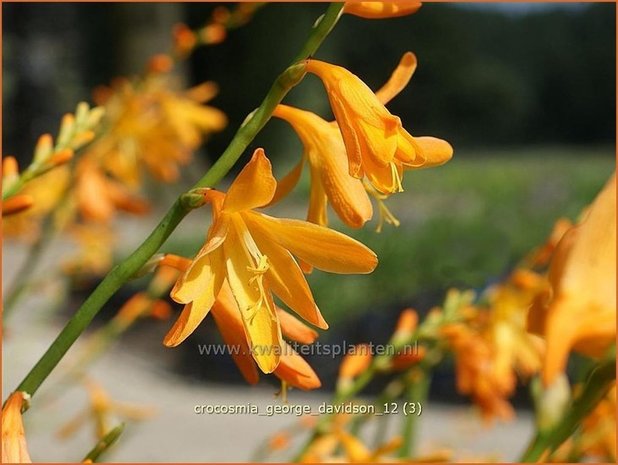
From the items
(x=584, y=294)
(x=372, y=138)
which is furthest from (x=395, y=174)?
(x=584, y=294)

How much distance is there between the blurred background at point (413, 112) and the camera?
338 cm

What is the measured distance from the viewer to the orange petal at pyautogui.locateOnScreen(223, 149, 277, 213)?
0.36m

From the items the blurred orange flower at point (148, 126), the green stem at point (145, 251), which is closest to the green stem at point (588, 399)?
the green stem at point (145, 251)

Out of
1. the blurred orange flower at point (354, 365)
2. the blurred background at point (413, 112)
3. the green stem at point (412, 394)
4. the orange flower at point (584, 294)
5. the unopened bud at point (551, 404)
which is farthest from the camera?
the blurred background at point (413, 112)

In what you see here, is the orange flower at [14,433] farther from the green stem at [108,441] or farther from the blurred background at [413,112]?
the blurred background at [413,112]

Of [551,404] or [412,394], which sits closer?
[551,404]

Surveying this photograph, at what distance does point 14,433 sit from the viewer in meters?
0.38

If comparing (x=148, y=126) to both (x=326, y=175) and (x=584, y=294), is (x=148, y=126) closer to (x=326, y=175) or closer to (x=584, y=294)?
(x=326, y=175)

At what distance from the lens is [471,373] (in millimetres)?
982

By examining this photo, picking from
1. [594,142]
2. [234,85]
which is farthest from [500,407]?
[594,142]

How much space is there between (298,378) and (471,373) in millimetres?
622

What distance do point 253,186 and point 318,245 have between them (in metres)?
0.04

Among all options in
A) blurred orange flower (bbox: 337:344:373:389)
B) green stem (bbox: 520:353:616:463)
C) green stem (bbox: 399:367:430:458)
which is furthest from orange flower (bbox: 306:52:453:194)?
green stem (bbox: 399:367:430:458)

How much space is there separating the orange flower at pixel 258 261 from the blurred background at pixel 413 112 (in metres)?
1.48
